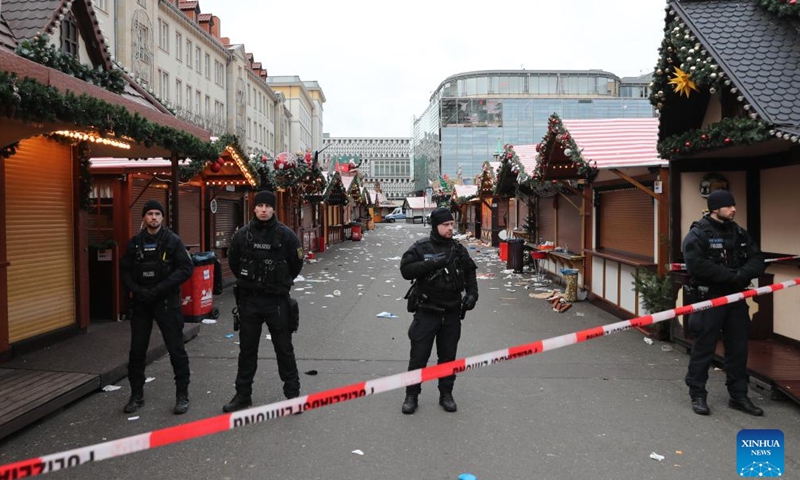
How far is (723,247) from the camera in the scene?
5.23 metres

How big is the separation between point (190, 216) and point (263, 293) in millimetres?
8520

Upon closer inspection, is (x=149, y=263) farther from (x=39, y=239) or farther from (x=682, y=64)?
(x=682, y=64)

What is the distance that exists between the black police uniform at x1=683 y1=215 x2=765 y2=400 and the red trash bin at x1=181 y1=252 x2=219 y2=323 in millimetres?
7372

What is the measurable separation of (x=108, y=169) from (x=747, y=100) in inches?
350

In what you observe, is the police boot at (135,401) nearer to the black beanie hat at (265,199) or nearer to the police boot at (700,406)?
the black beanie hat at (265,199)

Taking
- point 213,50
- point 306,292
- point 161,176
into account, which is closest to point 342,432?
point 161,176

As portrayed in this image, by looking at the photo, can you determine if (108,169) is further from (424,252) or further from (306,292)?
(424,252)

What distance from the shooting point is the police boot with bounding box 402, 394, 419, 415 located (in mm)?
5188

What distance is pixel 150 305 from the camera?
211 inches

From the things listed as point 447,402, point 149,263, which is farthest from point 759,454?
point 149,263

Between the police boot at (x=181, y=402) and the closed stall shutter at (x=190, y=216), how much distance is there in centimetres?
754

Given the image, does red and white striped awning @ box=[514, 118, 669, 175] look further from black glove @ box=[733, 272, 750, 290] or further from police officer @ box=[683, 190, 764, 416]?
black glove @ box=[733, 272, 750, 290]

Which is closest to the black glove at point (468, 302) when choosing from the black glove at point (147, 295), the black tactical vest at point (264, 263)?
the black tactical vest at point (264, 263)

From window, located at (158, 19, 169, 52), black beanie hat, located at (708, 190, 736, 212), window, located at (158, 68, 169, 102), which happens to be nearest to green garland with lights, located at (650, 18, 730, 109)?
black beanie hat, located at (708, 190, 736, 212)
